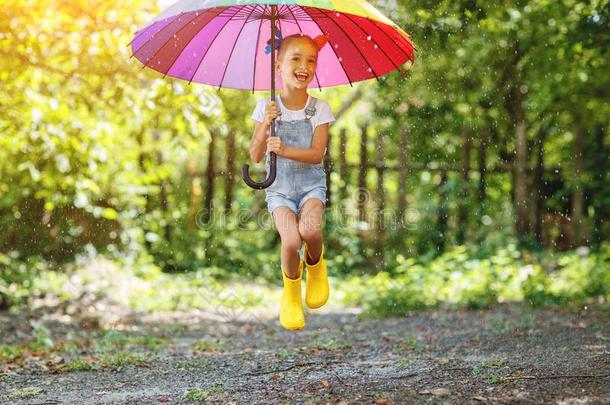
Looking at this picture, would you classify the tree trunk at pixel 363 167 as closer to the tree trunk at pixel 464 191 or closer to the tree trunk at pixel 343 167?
the tree trunk at pixel 343 167

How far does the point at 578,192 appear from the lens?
10109mm

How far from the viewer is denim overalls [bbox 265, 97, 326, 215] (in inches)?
171

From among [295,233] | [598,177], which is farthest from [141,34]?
[598,177]

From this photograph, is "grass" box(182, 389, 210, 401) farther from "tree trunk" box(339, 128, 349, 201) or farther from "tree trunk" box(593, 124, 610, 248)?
"tree trunk" box(593, 124, 610, 248)

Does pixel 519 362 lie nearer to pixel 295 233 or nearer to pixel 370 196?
pixel 295 233

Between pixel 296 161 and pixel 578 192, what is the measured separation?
6877 millimetres

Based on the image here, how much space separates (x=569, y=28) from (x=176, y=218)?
19.2ft

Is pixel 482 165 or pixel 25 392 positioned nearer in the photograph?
pixel 25 392

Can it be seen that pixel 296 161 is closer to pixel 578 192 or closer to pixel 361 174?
pixel 361 174

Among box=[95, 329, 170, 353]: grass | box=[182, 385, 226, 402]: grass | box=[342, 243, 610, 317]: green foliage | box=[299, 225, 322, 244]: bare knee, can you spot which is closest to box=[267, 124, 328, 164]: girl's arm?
box=[299, 225, 322, 244]: bare knee

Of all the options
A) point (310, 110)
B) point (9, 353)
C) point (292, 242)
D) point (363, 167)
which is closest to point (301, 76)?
point (310, 110)

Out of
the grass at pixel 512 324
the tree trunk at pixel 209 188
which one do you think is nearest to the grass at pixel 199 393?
the grass at pixel 512 324

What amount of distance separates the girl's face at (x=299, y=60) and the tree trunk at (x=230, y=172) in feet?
19.9

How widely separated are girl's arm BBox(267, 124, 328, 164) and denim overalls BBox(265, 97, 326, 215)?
49 millimetres
